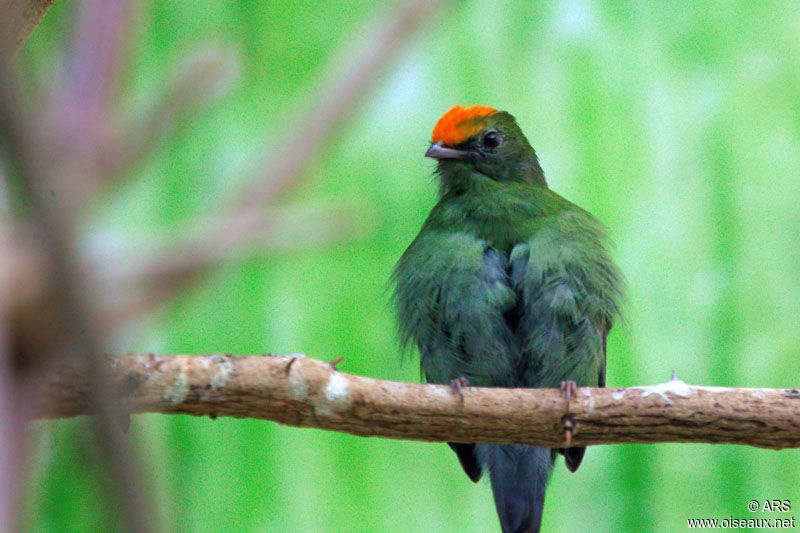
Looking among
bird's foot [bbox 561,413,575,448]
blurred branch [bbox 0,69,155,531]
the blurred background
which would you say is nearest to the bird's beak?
the blurred background

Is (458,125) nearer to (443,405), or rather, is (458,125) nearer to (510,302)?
(510,302)

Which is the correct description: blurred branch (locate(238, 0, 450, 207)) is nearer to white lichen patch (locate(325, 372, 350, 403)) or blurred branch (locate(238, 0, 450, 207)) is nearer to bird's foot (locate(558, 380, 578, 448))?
white lichen patch (locate(325, 372, 350, 403))

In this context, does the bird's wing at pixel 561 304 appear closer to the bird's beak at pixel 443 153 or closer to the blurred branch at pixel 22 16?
the bird's beak at pixel 443 153

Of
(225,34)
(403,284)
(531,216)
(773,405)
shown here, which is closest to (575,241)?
(531,216)

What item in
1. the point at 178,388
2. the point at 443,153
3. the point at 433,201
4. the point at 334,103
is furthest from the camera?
the point at 433,201

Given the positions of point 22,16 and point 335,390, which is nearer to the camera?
point 22,16

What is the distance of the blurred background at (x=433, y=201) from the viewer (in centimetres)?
402


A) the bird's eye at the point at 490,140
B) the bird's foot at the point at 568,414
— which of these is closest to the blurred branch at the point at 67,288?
the bird's foot at the point at 568,414

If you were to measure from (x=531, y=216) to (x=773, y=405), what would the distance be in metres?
1.03

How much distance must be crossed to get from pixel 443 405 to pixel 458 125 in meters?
1.29

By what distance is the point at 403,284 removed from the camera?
2.90 meters

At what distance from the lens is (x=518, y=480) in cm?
290

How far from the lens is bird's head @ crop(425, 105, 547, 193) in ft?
10.2

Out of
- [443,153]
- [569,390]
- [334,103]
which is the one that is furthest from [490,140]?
[569,390]
